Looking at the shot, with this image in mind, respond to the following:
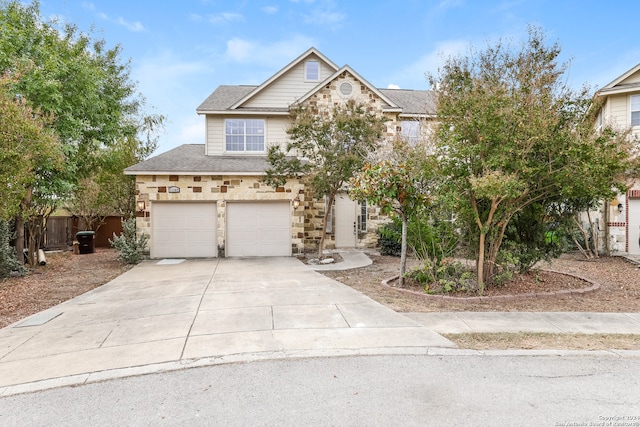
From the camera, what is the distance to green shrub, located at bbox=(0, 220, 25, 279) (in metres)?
10.3

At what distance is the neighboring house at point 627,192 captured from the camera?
13719 millimetres

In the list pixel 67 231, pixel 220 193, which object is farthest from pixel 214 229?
pixel 67 231

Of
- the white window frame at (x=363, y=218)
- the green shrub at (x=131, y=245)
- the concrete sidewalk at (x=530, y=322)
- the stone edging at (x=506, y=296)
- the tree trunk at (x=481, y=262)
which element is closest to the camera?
the concrete sidewalk at (x=530, y=322)

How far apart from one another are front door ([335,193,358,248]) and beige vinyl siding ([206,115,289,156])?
3.67m

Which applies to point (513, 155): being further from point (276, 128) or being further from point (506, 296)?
point (276, 128)

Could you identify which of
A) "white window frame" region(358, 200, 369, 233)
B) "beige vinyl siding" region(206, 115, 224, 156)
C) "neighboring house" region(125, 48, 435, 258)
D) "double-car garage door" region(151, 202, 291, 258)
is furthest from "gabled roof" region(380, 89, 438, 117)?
"beige vinyl siding" region(206, 115, 224, 156)

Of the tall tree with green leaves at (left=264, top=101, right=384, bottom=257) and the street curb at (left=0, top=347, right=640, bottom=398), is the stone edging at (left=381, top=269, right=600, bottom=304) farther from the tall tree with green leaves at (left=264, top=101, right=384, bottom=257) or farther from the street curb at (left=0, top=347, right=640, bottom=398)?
the tall tree with green leaves at (left=264, top=101, right=384, bottom=257)

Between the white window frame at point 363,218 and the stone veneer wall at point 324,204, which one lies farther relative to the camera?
the white window frame at point 363,218

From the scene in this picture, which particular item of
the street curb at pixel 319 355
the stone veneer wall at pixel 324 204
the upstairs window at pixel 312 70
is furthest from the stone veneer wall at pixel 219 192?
the street curb at pixel 319 355

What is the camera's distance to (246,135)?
52.2ft

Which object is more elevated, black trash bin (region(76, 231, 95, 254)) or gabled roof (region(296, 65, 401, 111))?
gabled roof (region(296, 65, 401, 111))

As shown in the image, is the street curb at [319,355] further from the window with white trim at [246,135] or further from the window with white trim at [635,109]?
the window with white trim at [635,109]

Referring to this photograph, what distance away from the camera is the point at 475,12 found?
41.0 ft

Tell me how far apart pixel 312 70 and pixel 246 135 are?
3.94 meters
